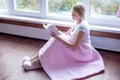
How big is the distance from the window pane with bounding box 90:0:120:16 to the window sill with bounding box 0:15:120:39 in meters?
0.22

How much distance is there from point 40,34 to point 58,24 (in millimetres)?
412

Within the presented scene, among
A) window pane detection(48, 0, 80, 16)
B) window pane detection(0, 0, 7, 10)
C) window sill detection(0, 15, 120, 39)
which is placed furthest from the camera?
window pane detection(0, 0, 7, 10)

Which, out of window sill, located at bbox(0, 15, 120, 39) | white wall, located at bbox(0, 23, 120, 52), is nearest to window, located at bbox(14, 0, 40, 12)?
window sill, located at bbox(0, 15, 120, 39)

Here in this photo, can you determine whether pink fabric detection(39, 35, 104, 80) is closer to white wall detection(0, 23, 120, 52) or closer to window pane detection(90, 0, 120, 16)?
white wall detection(0, 23, 120, 52)

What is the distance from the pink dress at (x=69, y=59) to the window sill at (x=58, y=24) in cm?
47

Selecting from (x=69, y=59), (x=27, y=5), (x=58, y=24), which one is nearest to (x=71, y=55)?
(x=69, y=59)

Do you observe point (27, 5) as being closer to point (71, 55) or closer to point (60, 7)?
point (60, 7)

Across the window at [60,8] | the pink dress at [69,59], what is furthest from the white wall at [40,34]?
the pink dress at [69,59]

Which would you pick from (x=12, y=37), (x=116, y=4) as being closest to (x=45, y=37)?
(x=12, y=37)

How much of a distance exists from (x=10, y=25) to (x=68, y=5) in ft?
3.67

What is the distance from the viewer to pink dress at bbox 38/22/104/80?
2133 millimetres

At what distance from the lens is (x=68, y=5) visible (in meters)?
2.88

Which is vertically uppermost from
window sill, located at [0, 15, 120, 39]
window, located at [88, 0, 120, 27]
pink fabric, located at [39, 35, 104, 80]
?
window, located at [88, 0, 120, 27]

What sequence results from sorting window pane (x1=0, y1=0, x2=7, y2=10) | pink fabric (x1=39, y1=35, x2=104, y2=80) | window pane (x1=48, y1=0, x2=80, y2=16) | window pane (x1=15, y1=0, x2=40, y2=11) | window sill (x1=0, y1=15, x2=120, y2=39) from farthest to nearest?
window pane (x1=0, y1=0, x2=7, y2=10) → window pane (x1=15, y1=0, x2=40, y2=11) → window pane (x1=48, y1=0, x2=80, y2=16) → window sill (x1=0, y1=15, x2=120, y2=39) → pink fabric (x1=39, y1=35, x2=104, y2=80)
